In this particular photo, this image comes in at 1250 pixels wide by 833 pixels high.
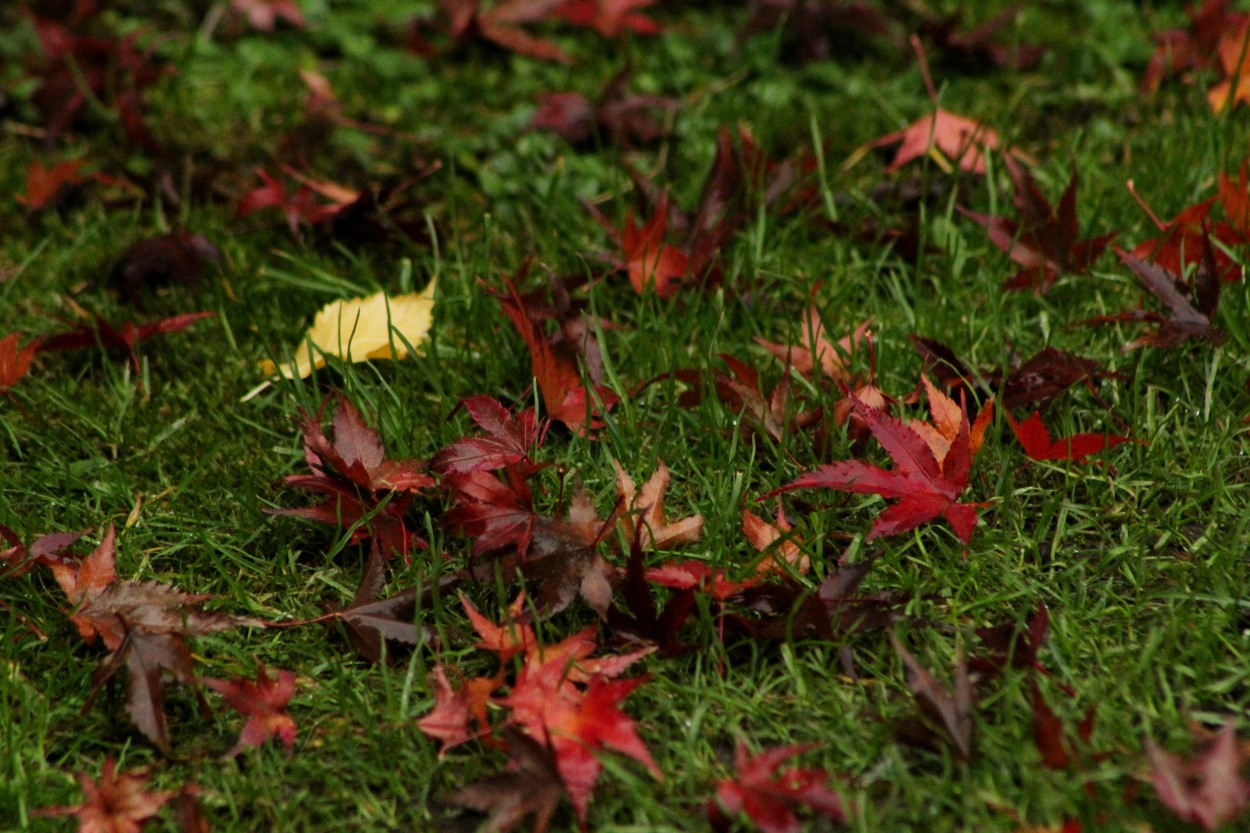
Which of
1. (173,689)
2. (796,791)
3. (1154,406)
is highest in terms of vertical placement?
(1154,406)

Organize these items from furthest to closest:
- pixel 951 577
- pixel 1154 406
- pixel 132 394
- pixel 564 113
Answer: pixel 564 113
pixel 132 394
pixel 1154 406
pixel 951 577

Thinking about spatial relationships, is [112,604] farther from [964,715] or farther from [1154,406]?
[1154,406]

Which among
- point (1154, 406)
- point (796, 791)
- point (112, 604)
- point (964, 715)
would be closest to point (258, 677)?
point (112, 604)

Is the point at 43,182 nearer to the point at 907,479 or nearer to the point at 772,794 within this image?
the point at 907,479

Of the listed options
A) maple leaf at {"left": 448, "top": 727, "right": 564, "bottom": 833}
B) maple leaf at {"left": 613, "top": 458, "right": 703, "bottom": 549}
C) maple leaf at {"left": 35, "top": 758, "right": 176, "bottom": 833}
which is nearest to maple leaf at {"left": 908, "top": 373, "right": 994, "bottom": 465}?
maple leaf at {"left": 613, "top": 458, "right": 703, "bottom": 549}

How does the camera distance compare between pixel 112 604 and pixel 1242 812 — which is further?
pixel 112 604

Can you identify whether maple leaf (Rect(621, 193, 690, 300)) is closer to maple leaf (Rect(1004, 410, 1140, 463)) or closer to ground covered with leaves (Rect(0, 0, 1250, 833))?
ground covered with leaves (Rect(0, 0, 1250, 833))

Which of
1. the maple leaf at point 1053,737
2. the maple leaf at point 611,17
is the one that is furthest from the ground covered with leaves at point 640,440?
the maple leaf at point 611,17

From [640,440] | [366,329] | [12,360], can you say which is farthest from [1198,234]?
[12,360]
